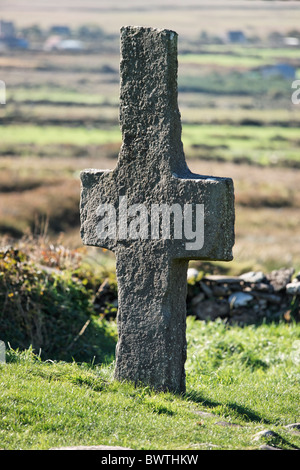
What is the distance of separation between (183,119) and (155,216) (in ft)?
191

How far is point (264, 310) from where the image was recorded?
1118 centimetres

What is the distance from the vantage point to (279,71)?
222 ft

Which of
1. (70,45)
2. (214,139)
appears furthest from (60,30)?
(214,139)

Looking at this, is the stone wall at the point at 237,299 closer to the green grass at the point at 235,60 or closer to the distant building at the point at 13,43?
the green grass at the point at 235,60

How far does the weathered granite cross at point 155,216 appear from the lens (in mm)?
6227

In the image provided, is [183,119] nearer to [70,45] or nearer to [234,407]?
[70,45]

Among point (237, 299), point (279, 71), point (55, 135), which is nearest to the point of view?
point (237, 299)

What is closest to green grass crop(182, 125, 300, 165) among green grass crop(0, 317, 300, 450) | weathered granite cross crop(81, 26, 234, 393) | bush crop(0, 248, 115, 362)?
bush crop(0, 248, 115, 362)

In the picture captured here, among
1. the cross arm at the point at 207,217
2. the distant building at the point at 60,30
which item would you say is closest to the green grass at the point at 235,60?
the distant building at the point at 60,30

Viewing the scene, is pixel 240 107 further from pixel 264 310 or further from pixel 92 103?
pixel 264 310

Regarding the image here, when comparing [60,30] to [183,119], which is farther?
[60,30]

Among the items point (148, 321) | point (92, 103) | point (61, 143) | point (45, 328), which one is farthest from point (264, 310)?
point (92, 103)

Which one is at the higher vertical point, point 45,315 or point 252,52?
point 252,52

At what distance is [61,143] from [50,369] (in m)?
42.2
